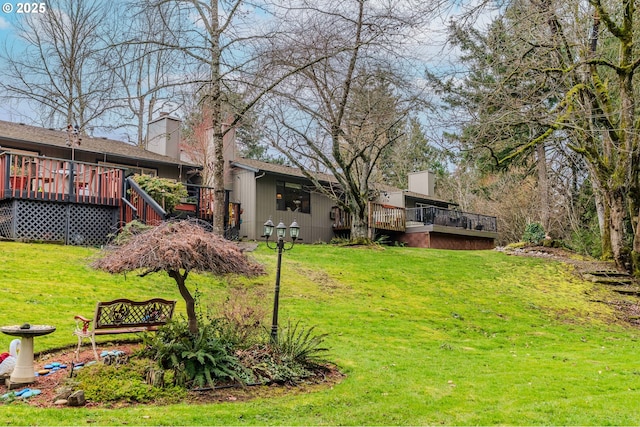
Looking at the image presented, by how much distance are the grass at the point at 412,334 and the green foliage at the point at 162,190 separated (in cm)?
291

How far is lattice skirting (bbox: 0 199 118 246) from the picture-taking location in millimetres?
12484

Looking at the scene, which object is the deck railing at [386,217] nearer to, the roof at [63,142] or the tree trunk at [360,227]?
the tree trunk at [360,227]

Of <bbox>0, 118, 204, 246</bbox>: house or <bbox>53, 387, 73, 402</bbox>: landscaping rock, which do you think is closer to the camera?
A: <bbox>53, 387, 73, 402</bbox>: landscaping rock

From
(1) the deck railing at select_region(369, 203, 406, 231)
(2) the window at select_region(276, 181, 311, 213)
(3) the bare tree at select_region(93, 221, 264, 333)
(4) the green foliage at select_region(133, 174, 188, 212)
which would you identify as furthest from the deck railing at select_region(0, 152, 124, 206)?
(1) the deck railing at select_region(369, 203, 406, 231)

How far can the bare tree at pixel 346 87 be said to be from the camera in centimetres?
1316

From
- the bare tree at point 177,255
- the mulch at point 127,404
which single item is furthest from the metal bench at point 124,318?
the bare tree at point 177,255

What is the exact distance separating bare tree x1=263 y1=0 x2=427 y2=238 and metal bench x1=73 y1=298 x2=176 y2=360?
721 cm

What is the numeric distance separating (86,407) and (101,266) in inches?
62.5

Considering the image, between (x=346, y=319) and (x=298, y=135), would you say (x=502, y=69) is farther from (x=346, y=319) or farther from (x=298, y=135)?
(x=346, y=319)

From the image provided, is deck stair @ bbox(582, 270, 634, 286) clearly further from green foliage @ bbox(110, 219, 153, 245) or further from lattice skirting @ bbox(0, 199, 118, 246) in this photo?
lattice skirting @ bbox(0, 199, 118, 246)

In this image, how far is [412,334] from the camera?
9.84 metres

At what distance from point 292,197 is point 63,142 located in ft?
31.3

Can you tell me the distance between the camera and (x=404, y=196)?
26500mm

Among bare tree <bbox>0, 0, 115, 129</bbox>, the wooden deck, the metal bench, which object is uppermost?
bare tree <bbox>0, 0, 115, 129</bbox>
